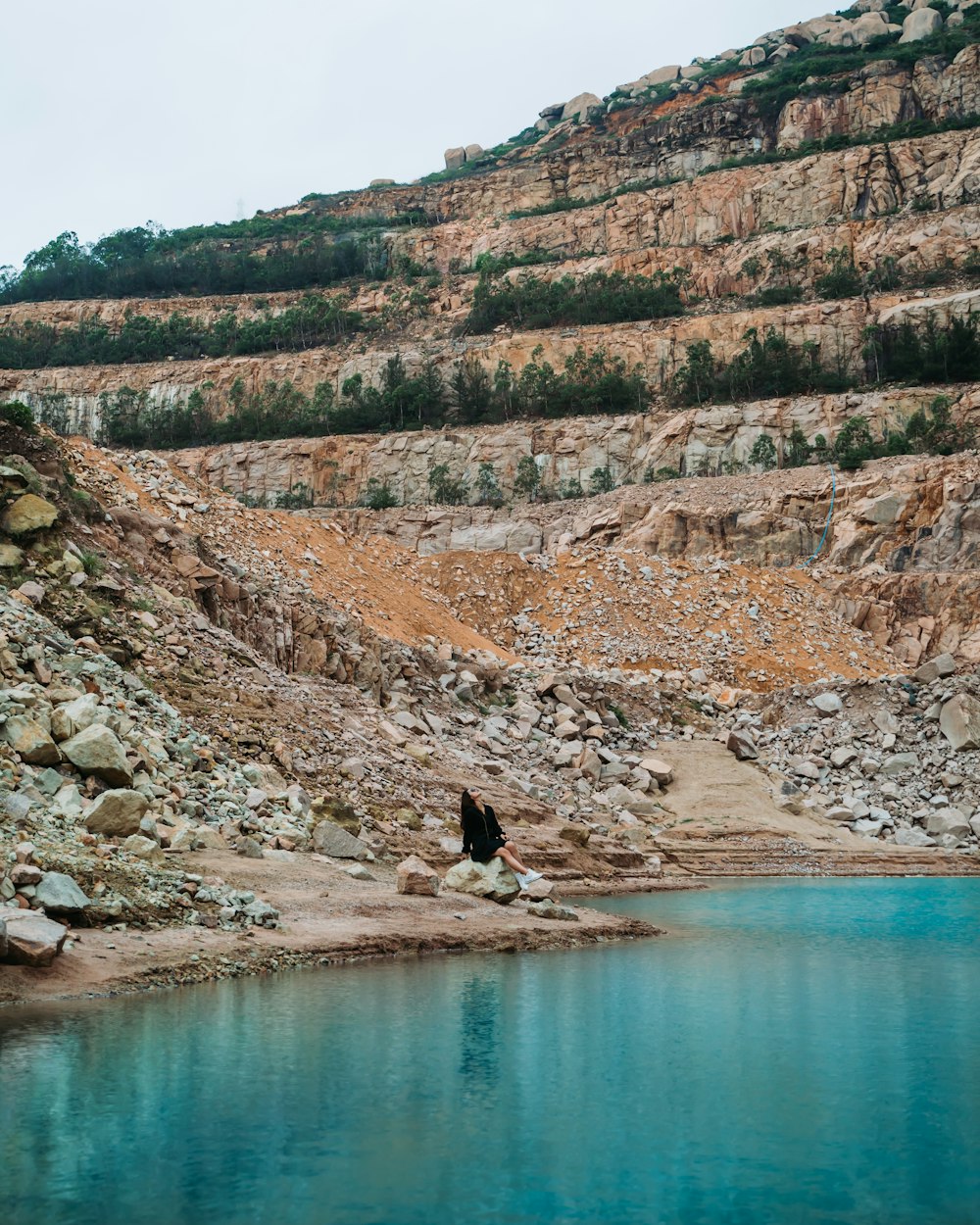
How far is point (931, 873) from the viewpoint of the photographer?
25.2 m

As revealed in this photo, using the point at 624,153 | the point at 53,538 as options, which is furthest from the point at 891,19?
the point at 53,538

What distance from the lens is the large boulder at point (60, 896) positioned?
1032 cm

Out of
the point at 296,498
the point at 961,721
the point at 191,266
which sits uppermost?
the point at 191,266

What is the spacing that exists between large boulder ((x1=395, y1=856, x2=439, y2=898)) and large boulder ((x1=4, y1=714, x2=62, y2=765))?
4084 mm

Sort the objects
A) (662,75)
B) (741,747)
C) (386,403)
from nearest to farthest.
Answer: (741,747) < (386,403) < (662,75)

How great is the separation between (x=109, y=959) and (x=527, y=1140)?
4696 millimetres

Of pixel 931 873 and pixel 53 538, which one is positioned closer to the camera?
pixel 53 538

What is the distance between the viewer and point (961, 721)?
97.8ft

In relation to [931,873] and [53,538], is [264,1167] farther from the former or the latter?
[931,873]

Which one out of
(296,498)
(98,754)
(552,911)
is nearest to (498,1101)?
(98,754)

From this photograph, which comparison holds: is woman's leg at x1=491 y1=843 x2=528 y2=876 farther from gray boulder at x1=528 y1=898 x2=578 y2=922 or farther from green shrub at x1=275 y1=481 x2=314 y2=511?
green shrub at x1=275 y1=481 x2=314 y2=511

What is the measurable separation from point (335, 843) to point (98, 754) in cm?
359

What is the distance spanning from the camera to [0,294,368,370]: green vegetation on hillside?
90625 millimetres

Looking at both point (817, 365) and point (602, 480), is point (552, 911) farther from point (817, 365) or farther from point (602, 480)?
point (817, 365)
